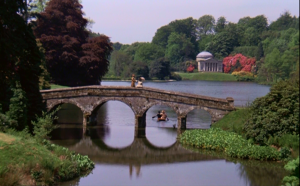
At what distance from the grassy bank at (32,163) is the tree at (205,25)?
474 feet

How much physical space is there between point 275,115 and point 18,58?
15.8 metres

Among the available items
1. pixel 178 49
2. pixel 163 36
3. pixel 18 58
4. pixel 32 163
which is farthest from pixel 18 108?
A: pixel 163 36

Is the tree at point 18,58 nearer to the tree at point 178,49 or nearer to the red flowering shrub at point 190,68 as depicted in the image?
the red flowering shrub at point 190,68

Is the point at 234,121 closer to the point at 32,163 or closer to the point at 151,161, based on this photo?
the point at 151,161

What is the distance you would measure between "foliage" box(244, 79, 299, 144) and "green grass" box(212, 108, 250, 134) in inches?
70.4

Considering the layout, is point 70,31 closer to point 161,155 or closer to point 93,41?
point 93,41

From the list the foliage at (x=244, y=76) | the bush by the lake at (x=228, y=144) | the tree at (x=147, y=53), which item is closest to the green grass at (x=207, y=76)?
the foliage at (x=244, y=76)

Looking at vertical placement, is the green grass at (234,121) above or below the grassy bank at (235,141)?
above

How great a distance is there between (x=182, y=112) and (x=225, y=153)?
867 cm

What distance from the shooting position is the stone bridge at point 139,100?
3525 centimetres

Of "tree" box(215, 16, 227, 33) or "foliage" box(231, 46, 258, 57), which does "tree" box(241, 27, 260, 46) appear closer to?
"foliage" box(231, 46, 258, 57)

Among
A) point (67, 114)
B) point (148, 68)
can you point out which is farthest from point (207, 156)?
point (148, 68)

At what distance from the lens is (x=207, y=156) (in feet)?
91.4

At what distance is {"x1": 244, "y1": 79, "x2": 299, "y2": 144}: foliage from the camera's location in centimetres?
2608
